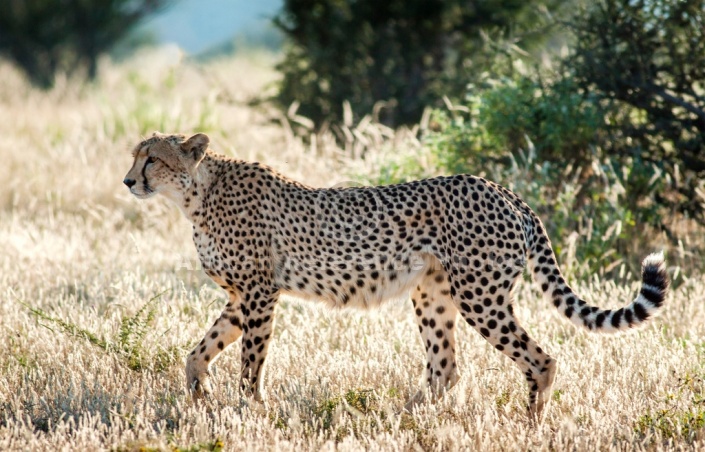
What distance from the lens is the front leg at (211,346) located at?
12.6 feet

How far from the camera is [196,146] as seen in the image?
3889 millimetres

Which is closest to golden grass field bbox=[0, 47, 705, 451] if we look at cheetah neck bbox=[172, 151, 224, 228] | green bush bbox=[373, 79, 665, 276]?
green bush bbox=[373, 79, 665, 276]

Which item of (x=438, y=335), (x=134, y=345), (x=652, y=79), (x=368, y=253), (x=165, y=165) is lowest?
(x=652, y=79)

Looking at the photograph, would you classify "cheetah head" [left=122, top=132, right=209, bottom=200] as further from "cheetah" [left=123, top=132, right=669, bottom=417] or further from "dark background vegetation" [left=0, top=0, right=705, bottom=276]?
"dark background vegetation" [left=0, top=0, right=705, bottom=276]

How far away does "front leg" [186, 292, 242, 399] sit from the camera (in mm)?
3830

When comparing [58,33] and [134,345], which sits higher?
[134,345]

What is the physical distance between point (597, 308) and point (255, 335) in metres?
1.37

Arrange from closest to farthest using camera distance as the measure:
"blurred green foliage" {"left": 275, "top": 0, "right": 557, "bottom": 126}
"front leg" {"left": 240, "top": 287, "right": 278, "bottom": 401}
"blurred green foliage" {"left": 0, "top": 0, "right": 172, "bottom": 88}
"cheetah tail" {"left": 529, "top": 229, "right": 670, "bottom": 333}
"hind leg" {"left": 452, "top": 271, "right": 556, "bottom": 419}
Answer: "cheetah tail" {"left": 529, "top": 229, "right": 670, "bottom": 333}
"hind leg" {"left": 452, "top": 271, "right": 556, "bottom": 419}
"front leg" {"left": 240, "top": 287, "right": 278, "bottom": 401}
"blurred green foliage" {"left": 275, "top": 0, "right": 557, "bottom": 126}
"blurred green foliage" {"left": 0, "top": 0, "right": 172, "bottom": 88}

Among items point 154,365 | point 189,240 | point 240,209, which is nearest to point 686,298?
point 240,209

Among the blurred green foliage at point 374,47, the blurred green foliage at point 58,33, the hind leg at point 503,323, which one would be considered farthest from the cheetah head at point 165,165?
the blurred green foliage at point 58,33

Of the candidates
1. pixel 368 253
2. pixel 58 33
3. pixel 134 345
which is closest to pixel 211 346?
pixel 134 345

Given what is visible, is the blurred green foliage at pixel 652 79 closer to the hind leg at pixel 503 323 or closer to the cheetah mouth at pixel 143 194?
the hind leg at pixel 503 323

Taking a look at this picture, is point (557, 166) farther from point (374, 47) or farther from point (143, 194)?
point (374, 47)

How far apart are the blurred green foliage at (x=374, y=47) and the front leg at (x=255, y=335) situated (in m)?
5.32
